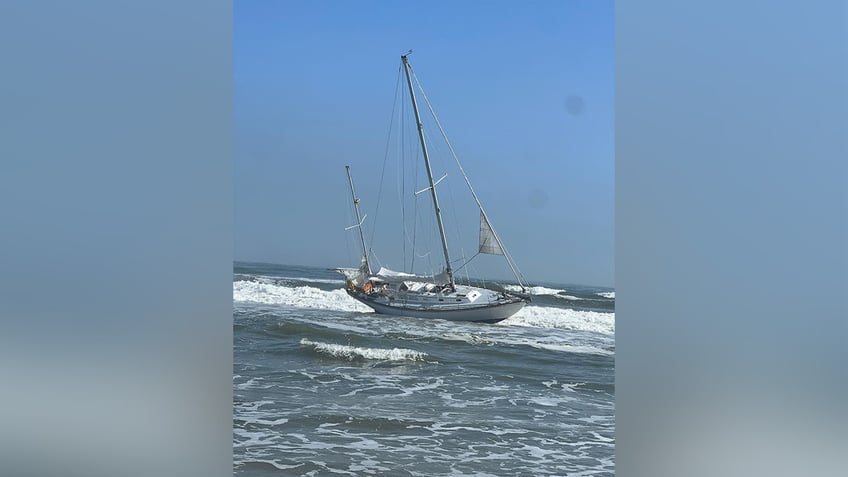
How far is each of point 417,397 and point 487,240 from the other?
8833 millimetres

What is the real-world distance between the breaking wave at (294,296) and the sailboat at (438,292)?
38.4 inches

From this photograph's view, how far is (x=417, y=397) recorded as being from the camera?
20.5 feet

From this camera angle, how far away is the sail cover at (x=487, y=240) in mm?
14570
